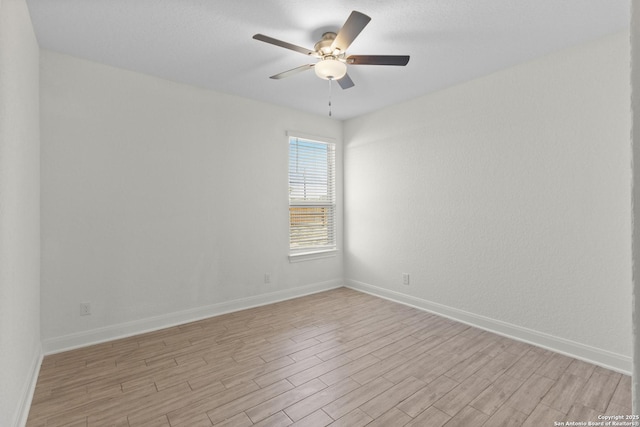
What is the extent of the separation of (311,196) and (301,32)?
2.42 metres

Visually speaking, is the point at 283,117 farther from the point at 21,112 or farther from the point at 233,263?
the point at 21,112

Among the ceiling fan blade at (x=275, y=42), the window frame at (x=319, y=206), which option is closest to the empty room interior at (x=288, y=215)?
the ceiling fan blade at (x=275, y=42)

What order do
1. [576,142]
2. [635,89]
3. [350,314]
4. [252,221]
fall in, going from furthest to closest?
[252,221] → [350,314] → [576,142] → [635,89]

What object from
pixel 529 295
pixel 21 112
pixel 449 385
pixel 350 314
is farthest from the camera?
pixel 350 314

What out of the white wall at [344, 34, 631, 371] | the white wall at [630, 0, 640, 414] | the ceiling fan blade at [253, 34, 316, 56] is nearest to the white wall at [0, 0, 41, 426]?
the ceiling fan blade at [253, 34, 316, 56]

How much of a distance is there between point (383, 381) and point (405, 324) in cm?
114

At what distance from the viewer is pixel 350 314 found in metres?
3.69

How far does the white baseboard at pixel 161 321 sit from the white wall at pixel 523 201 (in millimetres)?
1315

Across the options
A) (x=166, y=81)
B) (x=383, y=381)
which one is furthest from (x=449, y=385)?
(x=166, y=81)

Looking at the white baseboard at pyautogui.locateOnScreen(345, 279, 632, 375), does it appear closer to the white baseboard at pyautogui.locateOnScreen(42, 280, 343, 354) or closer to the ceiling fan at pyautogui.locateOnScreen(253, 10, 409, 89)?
the white baseboard at pyautogui.locateOnScreen(42, 280, 343, 354)

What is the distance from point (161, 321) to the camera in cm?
333

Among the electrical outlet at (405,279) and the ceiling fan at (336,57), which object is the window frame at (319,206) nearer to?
the electrical outlet at (405,279)

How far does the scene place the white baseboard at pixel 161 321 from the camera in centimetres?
283

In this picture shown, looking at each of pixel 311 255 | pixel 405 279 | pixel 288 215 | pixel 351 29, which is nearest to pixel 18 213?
pixel 351 29
